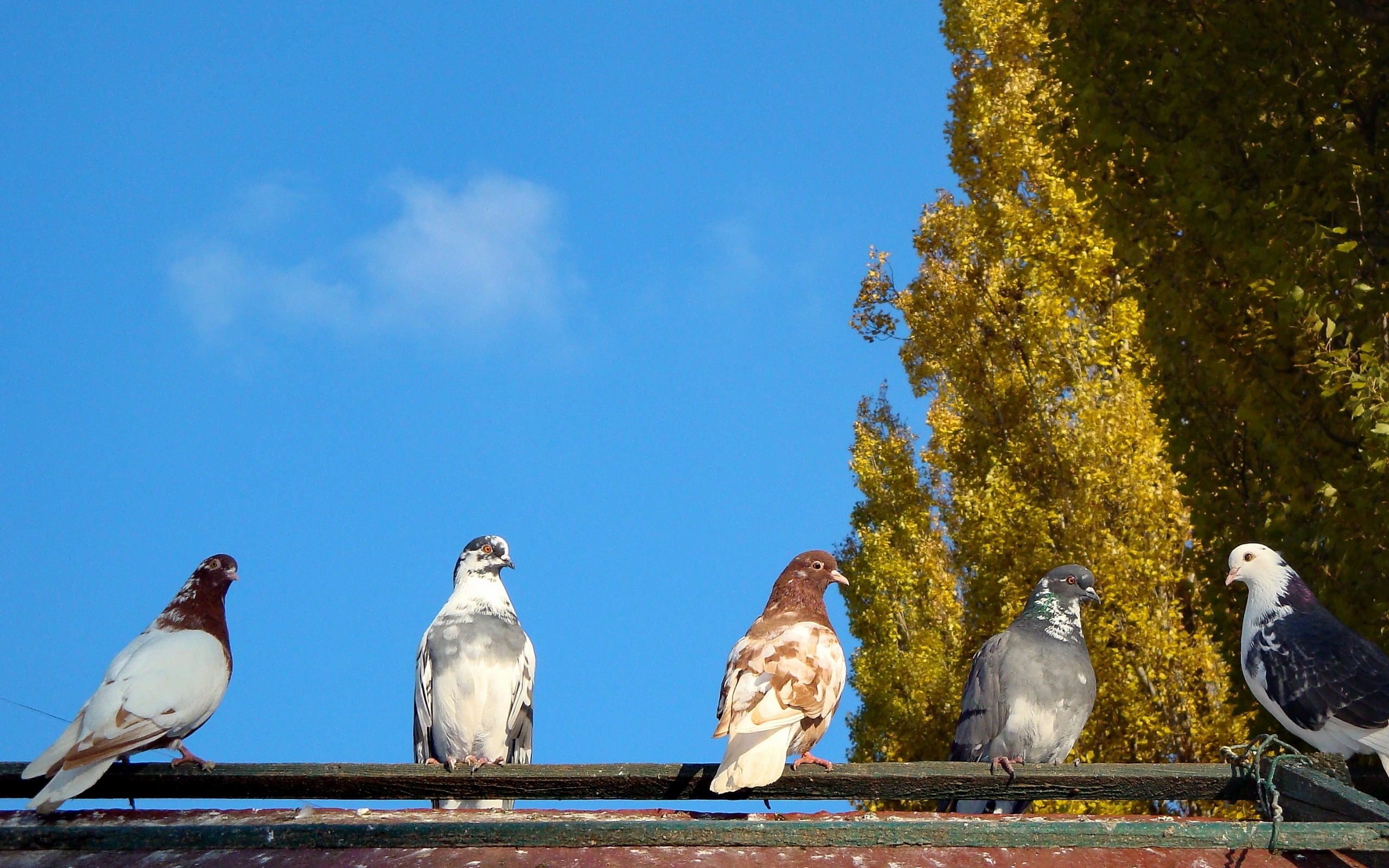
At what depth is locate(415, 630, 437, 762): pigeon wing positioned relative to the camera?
5.91m

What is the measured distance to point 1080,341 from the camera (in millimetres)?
17156

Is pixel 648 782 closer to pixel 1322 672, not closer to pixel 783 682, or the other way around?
pixel 783 682

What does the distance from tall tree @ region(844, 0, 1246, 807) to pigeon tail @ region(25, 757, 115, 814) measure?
10.4 metres

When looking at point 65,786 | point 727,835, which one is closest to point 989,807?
point 727,835

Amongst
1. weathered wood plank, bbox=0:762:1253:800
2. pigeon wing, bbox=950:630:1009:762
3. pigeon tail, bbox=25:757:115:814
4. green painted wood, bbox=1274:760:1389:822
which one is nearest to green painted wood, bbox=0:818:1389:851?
green painted wood, bbox=1274:760:1389:822

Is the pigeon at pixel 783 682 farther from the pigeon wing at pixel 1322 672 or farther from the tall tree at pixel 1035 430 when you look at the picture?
the tall tree at pixel 1035 430

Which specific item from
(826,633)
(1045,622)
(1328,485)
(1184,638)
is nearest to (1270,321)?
(1328,485)

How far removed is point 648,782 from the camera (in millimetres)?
3547

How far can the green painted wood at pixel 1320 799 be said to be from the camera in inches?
117

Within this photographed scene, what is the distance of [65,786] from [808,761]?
2.68m

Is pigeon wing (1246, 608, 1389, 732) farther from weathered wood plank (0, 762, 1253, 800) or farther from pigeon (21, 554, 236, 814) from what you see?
pigeon (21, 554, 236, 814)

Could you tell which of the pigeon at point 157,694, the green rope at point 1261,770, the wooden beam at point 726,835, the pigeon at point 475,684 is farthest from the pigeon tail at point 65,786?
the green rope at point 1261,770

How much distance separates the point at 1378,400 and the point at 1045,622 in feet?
8.71

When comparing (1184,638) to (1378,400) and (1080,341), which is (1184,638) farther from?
(1378,400)
